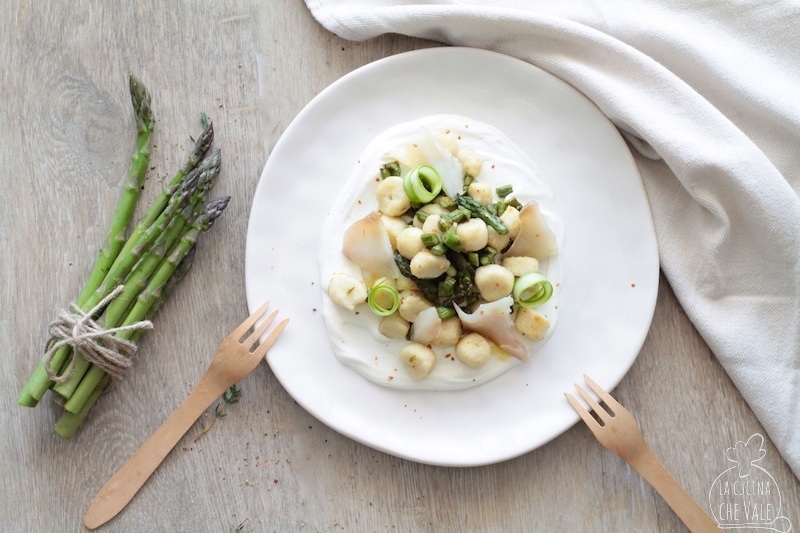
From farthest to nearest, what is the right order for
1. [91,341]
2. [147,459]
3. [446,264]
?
[147,459]
[91,341]
[446,264]

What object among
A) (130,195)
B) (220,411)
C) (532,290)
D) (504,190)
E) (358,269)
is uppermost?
(504,190)

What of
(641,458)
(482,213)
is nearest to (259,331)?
(482,213)

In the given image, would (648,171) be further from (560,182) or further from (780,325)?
(780,325)

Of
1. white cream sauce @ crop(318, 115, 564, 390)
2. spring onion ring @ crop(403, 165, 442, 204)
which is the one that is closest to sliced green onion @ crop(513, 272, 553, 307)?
white cream sauce @ crop(318, 115, 564, 390)

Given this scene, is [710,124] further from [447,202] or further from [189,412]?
[189,412]

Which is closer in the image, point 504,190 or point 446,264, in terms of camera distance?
point 446,264

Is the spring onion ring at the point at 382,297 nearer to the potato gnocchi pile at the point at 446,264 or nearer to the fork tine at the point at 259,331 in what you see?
the potato gnocchi pile at the point at 446,264

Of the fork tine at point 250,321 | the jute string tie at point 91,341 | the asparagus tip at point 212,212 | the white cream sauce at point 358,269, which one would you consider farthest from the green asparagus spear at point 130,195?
the white cream sauce at point 358,269

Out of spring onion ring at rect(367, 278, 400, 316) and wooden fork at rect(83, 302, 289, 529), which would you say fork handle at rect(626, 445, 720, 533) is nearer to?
spring onion ring at rect(367, 278, 400, 316)
